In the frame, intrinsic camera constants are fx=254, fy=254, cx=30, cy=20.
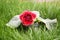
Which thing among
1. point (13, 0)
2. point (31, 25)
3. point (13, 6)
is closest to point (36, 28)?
point (31, 25)

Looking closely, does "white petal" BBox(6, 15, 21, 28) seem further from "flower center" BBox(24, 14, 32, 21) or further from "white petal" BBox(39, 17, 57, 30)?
"white petal" BBox(39, 17, 57, 30)

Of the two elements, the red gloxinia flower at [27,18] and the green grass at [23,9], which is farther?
the red gloxinia flower at [27,18]

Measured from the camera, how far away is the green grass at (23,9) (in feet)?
7.19

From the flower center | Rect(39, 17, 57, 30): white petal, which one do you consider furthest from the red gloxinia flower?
Rect(39, 17, 57, 30): white petal

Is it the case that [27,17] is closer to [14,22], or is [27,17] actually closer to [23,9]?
[14,22]

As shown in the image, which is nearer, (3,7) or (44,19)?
(44,19)

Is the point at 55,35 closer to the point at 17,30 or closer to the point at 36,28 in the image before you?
the point at 36,28

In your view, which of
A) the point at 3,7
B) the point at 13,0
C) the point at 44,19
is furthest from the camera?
the point at 13,0

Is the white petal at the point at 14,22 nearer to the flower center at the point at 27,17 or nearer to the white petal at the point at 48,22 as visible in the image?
the flower center at the point at 27,17

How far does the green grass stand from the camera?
2.19 m

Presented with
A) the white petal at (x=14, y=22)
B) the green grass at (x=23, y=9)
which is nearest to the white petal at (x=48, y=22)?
the green grass at (x=23, y=9)

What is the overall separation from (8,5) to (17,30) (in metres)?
0.51

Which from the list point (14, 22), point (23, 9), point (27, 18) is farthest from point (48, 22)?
point (23, 9)

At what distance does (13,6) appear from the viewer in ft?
9.09
